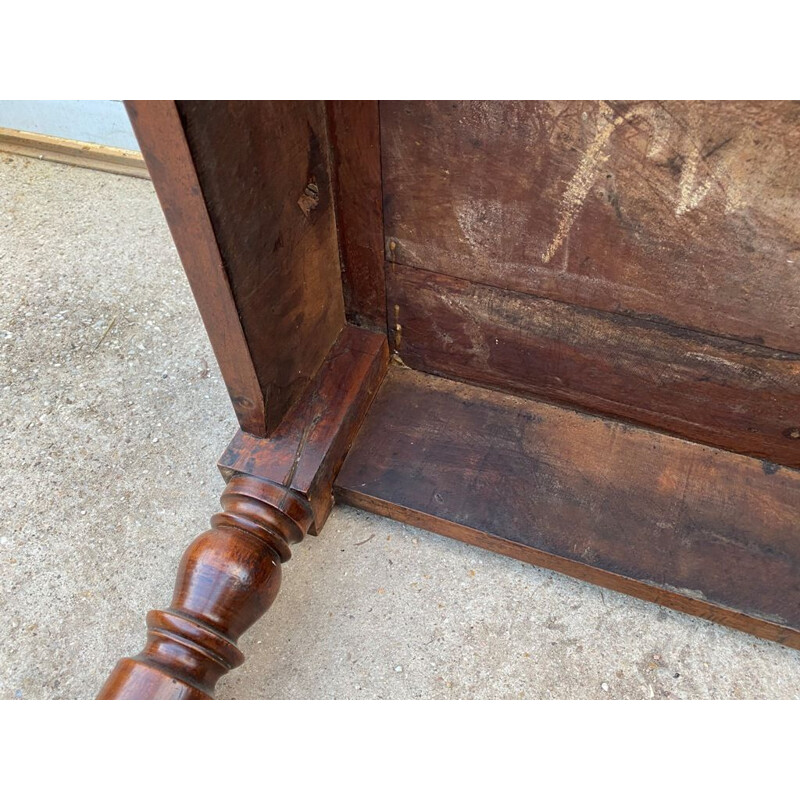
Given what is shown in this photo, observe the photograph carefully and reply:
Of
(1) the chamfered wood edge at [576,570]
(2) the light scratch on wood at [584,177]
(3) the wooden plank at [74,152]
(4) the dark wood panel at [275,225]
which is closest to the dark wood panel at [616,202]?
(2) the light scratch on wood at [584,177]

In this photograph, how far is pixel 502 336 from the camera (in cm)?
105

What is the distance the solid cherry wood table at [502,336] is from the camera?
29.6 inches

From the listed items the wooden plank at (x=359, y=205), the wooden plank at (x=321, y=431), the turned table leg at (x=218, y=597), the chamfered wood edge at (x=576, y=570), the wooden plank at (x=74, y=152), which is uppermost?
the wooden plank at (x=359, y=205)

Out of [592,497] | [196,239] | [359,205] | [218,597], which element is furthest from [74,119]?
[592,497]

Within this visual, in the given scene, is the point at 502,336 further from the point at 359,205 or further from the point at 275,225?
the point at 275,225

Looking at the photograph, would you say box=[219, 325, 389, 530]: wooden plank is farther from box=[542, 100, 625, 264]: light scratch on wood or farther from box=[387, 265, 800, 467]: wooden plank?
box=[542, 100, 625, 264]: light scratch on wood

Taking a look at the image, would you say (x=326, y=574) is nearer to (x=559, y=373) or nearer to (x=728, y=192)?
(x=559, y=373)

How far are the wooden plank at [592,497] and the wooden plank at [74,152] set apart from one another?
1035 mm

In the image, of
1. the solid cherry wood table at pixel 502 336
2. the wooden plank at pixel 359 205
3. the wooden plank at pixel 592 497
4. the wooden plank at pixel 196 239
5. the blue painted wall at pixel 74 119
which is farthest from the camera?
the blue painted wall at pixel 74 119

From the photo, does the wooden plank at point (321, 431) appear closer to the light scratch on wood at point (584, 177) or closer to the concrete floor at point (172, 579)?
the concrete floor at point (172, 579)

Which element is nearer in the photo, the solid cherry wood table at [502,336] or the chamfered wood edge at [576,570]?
the solid cherry wood table at [502,336]

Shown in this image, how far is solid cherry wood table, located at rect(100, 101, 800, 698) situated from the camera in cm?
75

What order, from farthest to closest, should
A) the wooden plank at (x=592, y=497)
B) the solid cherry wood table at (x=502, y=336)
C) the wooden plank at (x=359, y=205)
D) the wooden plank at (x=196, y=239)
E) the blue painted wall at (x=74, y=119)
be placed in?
the blue painted wall at (x=74, y=119) → the wooden plank at (x=592, y=497) → the wooden plank at (x=359, y=205) → the solid cherry wood table at (x=502, y=336) → the wooden plank at (x=196, y=239)

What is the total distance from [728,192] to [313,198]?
0.48 meters
